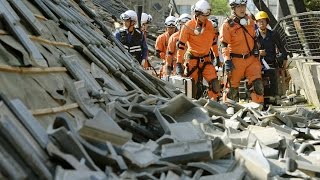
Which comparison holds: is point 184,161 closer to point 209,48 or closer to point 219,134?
point 219,134

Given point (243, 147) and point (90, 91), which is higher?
point (90, 91)

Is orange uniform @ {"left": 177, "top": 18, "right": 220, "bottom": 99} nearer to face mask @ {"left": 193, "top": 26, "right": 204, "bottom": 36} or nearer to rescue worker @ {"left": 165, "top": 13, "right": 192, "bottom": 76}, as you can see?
face mask @ {"left": 193, "top": 26, "right": 204, "bottom": 36}

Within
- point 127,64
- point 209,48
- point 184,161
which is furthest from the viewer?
point 209,48

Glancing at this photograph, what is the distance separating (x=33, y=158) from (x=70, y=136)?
0.35 metres

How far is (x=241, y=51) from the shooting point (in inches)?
467

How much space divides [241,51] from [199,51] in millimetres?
1238

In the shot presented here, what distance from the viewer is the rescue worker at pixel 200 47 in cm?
1267

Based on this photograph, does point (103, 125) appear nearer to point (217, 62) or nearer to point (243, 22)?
point (243, 22)

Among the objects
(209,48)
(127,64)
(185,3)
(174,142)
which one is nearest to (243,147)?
(174,142)

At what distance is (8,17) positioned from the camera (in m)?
6.07

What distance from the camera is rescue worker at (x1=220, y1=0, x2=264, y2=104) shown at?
11734 millimetres

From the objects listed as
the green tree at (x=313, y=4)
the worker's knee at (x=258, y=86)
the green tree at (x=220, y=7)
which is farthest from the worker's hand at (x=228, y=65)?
the green tree at (x=220, y=7)

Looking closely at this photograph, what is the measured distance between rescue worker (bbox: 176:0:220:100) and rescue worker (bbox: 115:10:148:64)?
68.4 inches

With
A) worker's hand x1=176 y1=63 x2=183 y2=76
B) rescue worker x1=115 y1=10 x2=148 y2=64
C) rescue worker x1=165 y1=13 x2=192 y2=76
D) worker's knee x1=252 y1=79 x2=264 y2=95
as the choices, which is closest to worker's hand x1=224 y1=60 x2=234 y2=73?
worker's knee x1=252 y1=79 x2=264 y2=95
